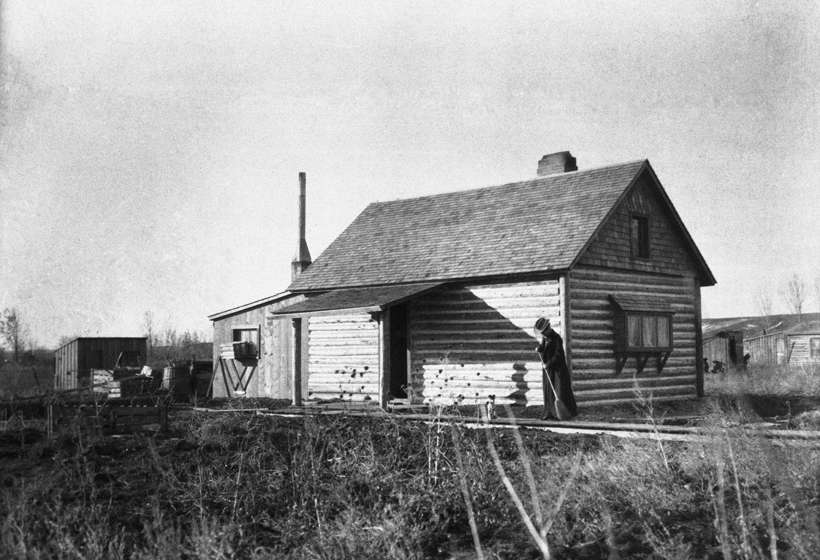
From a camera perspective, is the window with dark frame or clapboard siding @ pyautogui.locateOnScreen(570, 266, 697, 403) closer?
clapboard siding @ pyautogui.locateOnScreen(570, 266, 697, 403)

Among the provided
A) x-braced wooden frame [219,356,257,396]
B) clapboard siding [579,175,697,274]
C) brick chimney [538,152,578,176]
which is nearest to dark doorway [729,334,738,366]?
clapboard siding [579,175,697,274]

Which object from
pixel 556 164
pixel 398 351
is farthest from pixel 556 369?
pixel 556 164

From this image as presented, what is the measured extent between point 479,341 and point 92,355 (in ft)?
56.8

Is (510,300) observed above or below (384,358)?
above

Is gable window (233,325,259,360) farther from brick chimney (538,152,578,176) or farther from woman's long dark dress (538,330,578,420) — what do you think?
woman's long dark dress (538,330,578,420)

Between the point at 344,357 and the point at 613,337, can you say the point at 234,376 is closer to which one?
the point at 344,357

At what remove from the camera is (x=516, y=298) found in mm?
19359

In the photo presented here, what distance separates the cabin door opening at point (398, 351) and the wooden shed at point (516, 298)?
30mm

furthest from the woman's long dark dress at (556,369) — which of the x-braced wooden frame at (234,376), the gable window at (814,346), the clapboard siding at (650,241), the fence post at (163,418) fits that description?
the gable window at (814,346)

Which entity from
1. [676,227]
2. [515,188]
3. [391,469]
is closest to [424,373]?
[515,188]

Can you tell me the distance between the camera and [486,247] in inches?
819

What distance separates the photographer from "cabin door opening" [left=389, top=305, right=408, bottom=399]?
2183 centimetres

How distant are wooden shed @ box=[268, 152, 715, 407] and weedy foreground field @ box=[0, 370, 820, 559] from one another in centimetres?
821

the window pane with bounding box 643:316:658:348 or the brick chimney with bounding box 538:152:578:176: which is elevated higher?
the brick chimney with bounding box 538:152:578:176
